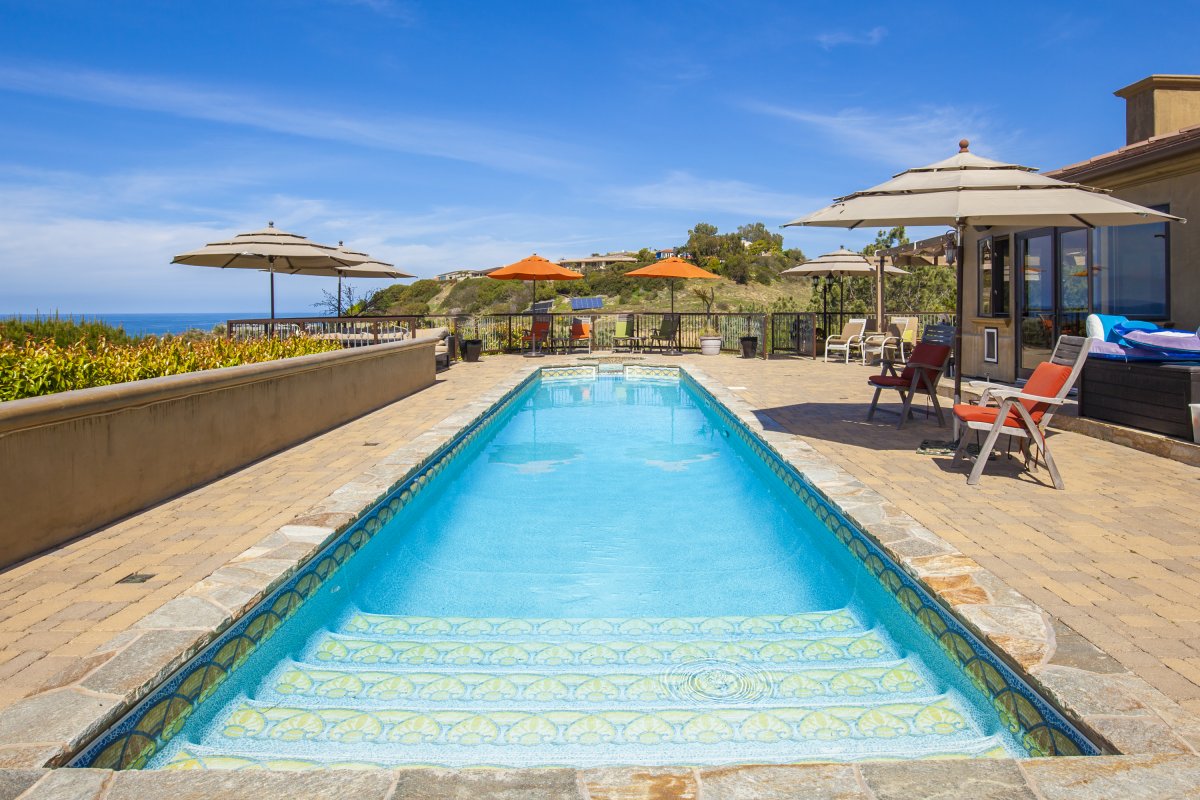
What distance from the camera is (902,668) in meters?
3.06

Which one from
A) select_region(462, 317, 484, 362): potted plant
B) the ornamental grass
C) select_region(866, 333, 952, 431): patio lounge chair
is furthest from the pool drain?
select_region(462, 317, 484, 362): potted plant

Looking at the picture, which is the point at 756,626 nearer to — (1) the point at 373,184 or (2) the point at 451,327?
(2) the point at 451,327

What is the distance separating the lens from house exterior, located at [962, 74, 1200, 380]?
701 cm

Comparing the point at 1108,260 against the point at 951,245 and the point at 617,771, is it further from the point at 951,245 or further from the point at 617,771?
the point at 617,771

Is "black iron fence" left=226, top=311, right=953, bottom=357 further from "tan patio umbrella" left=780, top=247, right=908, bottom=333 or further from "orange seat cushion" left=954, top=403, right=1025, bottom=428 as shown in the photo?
"orange seat cushion" left=954, top=403, right=1025, bottom=428

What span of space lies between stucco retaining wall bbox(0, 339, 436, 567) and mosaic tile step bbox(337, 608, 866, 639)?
1.65 meters

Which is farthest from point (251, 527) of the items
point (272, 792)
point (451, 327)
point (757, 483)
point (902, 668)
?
point (451, 327)

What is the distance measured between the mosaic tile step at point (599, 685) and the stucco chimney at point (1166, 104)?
9.94 metres

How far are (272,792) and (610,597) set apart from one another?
2400 mm

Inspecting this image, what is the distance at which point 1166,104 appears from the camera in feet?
31.3

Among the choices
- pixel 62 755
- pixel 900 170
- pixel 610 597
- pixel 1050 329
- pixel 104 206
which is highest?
pixel 104 206

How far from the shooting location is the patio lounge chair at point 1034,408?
4.82 meters

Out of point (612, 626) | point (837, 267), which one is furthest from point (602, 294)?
point (612, 626)

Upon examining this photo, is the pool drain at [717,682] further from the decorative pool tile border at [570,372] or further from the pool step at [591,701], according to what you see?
the decorative pool tile border at [570,372]
